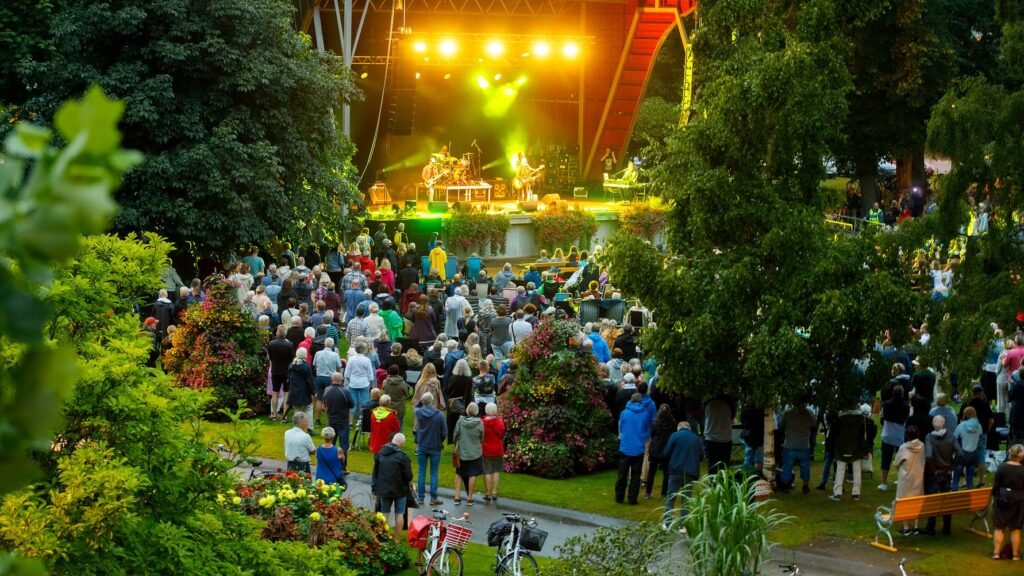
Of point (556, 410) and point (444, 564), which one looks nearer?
point (444, 564)

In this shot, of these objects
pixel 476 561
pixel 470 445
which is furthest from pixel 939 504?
pixel 470 445

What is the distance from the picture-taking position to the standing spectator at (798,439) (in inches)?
581

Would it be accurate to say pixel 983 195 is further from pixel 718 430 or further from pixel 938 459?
pixel 718 430

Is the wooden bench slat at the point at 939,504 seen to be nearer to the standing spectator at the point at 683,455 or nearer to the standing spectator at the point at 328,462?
the standing spectator at the point at 683,455

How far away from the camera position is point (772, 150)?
1414 centimetres

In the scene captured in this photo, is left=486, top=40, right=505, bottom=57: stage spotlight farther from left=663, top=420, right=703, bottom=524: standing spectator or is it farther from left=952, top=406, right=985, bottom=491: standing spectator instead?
left=663, top=420, right=703, bottom=524: standing spectator

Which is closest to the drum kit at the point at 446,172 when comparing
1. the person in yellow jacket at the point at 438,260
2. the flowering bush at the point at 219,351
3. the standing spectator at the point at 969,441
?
the person in yellow jacket at the point at 438,260

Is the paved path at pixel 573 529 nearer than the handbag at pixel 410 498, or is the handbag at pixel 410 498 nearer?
the paved path at pixel 573 529

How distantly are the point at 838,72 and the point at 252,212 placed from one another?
42.1 ft

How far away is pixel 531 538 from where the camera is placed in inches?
449

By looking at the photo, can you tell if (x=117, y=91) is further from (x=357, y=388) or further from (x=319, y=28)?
(x=319, y=28)

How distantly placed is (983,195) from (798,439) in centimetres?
326

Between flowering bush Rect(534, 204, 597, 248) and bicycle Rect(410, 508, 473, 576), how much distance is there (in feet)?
79.7

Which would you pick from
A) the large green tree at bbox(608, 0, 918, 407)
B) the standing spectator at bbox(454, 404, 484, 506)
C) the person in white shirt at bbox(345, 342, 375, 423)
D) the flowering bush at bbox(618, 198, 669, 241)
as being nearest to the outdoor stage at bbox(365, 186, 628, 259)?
the flowering bush at bbox(618, 198, 669, 241)
